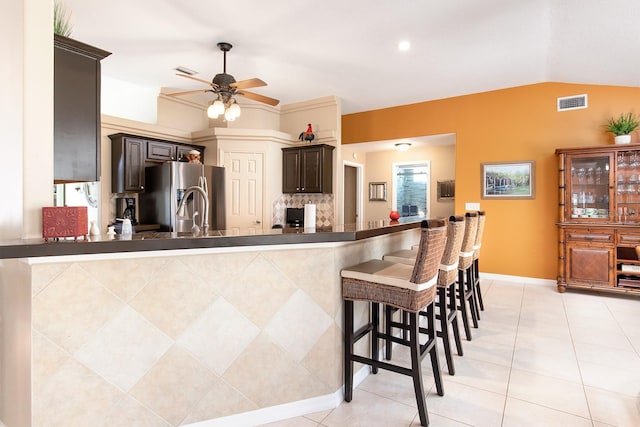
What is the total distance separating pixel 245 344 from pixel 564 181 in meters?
4.61

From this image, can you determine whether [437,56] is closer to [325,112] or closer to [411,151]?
[325,112]

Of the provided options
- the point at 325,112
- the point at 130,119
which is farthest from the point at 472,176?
the point at 130,119

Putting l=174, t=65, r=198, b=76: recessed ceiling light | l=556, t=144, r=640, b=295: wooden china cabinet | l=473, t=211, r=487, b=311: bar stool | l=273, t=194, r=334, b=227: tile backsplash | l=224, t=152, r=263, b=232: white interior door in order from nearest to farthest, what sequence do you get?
l=473, t=211, r=487, b=311: bar stool < l=556, t=144, r=640, b=295: wooden china cabinet < l=174, t=65, r=198, b=76: recessed ceiling light < l=224, t=152, r=263, b=232: white interior door < l=273, t=194, r=334, b=227: tile backsplash

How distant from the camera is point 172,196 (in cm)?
469

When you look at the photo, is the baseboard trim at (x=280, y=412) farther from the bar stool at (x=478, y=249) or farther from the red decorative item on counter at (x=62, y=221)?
the bar stool at (x=478, y=249)

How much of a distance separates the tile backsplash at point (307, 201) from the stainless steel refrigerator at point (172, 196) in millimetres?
1170

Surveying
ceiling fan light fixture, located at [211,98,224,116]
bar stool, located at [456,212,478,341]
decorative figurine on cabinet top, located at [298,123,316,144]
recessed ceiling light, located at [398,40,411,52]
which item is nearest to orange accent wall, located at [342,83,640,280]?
decorative figurine on cabinet top, located at [298,123,316,144]

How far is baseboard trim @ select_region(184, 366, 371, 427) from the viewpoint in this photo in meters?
1.77

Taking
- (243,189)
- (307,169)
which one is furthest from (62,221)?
(307,169)

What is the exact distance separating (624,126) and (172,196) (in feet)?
19.2

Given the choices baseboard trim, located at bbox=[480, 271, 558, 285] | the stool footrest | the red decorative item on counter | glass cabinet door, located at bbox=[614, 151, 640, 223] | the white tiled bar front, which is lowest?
baseboard trim, located at bbox=[480, 271, 558, 285]

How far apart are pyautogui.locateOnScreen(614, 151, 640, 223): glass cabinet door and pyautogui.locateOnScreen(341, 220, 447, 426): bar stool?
148 inches

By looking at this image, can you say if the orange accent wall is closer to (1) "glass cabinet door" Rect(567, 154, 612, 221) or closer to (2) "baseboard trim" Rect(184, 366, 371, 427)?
(1) "glass cabinet door" Rect(567, 154, 612, 221)

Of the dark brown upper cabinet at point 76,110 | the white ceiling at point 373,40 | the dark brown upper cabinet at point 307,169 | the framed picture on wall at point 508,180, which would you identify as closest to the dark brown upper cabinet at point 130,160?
the white ceiling at point 373,40
